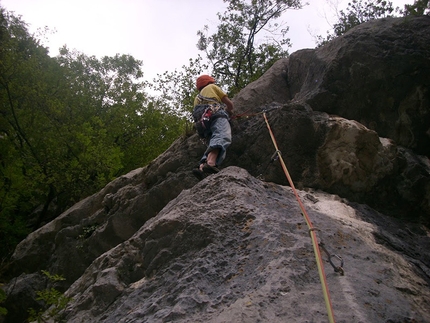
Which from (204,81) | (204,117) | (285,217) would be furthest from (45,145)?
(285,217)

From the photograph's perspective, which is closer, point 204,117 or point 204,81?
point 204,117

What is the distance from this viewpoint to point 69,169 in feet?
38.1

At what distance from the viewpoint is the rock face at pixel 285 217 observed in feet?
9.73

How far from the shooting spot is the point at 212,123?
6.26 meters

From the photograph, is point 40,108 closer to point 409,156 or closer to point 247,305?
point 409,156

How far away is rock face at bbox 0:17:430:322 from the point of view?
2965 millimetres

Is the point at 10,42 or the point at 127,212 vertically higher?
the point at 10,42

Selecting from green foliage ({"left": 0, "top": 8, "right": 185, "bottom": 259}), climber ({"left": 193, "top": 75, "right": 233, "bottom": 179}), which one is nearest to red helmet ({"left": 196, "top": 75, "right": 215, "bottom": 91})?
climber ({"left": 193, "top": 75, "right": 233, "bottom": 179})

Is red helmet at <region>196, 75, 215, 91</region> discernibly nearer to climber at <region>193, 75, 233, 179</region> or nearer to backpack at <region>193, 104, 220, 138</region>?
climber at <region>193, 75, 233, 179</region>

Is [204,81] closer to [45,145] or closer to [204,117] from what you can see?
[204,117]

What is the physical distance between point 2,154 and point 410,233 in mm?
11520

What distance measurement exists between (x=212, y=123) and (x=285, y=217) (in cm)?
273

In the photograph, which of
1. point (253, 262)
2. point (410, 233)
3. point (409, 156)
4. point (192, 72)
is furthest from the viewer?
point (192, 72)

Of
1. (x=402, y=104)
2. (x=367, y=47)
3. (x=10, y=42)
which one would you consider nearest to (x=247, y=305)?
(x=402, y=104)
